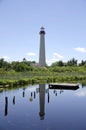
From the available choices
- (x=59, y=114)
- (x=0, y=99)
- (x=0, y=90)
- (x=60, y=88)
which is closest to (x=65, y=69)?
(x=60, y=88)

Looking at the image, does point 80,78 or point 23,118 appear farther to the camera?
point 80,78

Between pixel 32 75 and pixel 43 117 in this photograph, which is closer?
pixel 43 117

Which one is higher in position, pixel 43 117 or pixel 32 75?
pixel 32 75

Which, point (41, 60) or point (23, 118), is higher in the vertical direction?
point (41, 60)

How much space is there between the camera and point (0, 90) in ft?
124

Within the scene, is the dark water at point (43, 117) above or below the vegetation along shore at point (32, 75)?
below

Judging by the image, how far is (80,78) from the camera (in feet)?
229

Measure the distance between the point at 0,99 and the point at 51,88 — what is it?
16896mm

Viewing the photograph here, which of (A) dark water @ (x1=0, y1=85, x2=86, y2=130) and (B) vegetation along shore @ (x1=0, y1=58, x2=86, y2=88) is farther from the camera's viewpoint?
(B) vegetation along shore @ (x1=0, y1=58, x2=86, y2=88)

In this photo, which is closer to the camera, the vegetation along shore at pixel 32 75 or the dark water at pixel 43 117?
the dark water at pixel 43 117

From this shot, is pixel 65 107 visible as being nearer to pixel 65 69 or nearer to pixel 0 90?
pixel 0 90

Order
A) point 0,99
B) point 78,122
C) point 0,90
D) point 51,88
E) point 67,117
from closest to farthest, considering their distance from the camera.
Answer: point 78,122
point 67,117
point 0,99
point 0,90
point 51,88

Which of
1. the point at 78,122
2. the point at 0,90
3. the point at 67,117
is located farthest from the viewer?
the point at 0,90

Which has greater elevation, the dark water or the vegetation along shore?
the vegetation along shore
